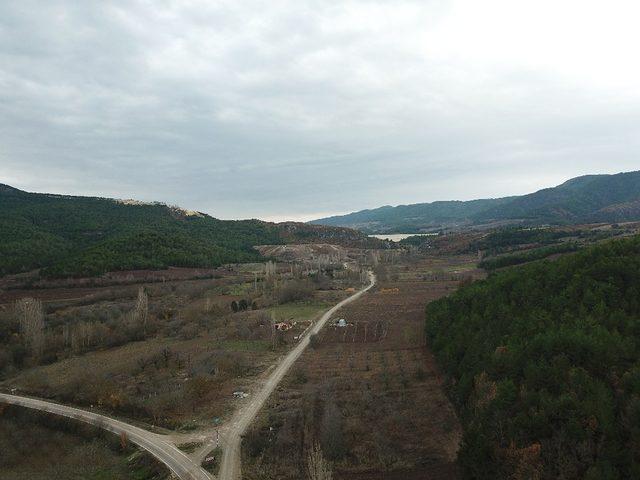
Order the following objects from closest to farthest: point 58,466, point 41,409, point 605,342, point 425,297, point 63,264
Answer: point 605,342
point 58,466
point 41,409
point 425,297
point 63,264

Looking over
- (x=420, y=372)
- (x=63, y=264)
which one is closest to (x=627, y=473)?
(x=420, y=372)

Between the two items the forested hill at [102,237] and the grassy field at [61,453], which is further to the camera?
the forested hill at [102,237]

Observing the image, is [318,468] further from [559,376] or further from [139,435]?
[139,435]

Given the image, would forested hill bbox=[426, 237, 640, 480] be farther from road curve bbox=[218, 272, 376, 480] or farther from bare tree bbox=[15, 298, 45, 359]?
bare tree bbox=[15, 298, 45, 359]

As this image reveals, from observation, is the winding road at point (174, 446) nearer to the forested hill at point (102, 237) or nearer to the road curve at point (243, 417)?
the road curve at point (243, 417)

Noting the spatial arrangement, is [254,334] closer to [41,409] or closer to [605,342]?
[41,409]

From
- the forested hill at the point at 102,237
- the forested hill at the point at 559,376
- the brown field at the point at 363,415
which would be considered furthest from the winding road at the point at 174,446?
the forested hill at the point at 102,237

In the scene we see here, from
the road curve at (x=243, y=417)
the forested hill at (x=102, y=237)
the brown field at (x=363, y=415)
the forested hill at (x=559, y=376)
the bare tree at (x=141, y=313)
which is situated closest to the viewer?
the forested hill at (x=559, y=376)

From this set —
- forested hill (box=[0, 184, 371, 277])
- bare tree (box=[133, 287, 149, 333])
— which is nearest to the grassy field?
bare tree (box=[133, 287, 149, 333])
